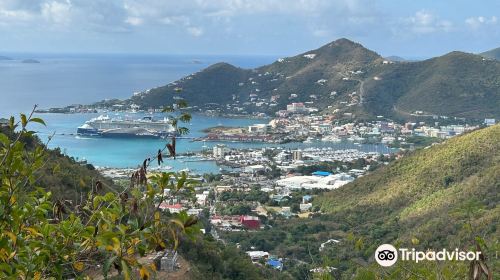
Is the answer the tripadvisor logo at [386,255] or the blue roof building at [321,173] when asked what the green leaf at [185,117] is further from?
the blue roof building at [321,173]

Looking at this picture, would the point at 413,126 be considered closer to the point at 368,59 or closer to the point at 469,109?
the point at 469,109

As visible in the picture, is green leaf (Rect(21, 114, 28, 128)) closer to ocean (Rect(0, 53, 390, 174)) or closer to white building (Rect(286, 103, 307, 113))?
ocean (Rect(0, 53, 390, 174))

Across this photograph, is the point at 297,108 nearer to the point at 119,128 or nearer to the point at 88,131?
the point at 119,128

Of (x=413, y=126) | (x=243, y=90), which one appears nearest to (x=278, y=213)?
(x=413, y=126)

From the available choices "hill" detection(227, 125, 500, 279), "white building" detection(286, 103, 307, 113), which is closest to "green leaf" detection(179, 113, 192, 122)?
"hill" detection(227, 125, 500, 279)

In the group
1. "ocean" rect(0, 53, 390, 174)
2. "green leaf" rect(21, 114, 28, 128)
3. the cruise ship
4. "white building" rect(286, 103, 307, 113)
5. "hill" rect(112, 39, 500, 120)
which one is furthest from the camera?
"white building" rect(286, 103, 307, 113)

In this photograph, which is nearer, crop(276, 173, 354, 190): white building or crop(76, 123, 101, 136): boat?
crop(276, 173, 354, 190): white building

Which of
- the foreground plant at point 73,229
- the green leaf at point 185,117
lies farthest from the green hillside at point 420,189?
the foreground plant at point 73,229

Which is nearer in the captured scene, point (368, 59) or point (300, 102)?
point (300, 102)

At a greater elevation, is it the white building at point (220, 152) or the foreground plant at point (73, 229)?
the foreground plant at point (73, 229)
